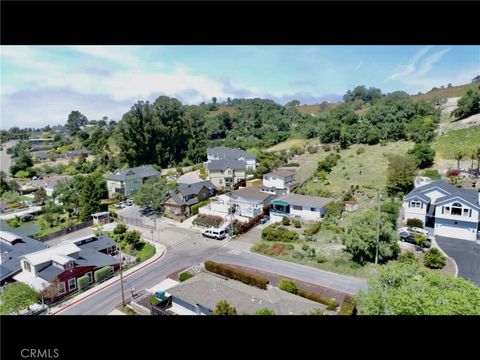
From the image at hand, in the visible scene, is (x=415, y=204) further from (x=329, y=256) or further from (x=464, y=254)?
(x=329, y=256)

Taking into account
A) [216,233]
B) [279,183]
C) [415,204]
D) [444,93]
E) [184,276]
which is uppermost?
[444,93]

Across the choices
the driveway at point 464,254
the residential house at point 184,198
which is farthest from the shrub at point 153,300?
the driveway at point 464,254

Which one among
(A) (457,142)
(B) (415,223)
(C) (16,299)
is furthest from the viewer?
(A) (457,142)

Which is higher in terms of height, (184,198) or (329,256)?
(184,198)

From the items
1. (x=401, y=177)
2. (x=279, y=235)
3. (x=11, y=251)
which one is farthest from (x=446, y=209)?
(x=11, y=251)

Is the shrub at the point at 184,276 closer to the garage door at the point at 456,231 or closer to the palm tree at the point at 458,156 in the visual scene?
the garage door at the point at 456,231

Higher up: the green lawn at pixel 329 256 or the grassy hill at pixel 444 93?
the grassy hill at pixel 444 93
